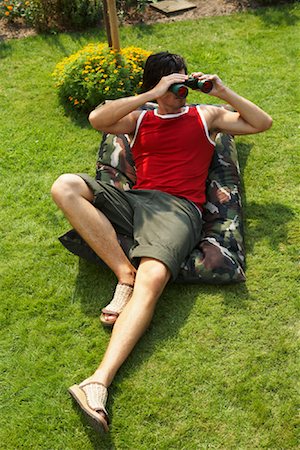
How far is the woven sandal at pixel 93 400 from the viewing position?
3000mm

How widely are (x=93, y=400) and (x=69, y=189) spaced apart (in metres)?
1.48

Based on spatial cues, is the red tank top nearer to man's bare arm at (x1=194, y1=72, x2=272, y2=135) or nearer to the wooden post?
man's bare arm at (x1=194, y1=72, x2=272, y2=135)

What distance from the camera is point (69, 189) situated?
3.87 metres

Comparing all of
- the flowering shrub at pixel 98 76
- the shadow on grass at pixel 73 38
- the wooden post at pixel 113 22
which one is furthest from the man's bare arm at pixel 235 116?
the shadow on grass at pixel 73 38

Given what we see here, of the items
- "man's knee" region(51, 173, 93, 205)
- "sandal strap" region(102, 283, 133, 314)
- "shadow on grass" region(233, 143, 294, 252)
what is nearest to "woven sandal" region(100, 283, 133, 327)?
"sandal strap" region(102, 283, 133, 314)

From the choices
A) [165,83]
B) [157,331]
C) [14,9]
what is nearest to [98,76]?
[165,83]

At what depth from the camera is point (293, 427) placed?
120 inches

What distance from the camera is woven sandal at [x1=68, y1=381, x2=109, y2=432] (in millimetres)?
3000

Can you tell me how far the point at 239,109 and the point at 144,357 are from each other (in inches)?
78.7

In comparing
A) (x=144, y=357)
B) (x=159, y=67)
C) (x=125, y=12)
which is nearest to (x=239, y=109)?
(x=159, y=67)

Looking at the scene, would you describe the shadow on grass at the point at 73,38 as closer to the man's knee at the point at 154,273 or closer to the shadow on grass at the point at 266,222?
the shadow on grass at the point at 266,222

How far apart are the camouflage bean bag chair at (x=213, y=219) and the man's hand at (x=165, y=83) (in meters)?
0.82

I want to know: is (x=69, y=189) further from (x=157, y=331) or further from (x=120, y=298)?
(x=157, y=331)

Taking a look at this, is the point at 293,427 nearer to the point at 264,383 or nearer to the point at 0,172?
the point at 264,383
